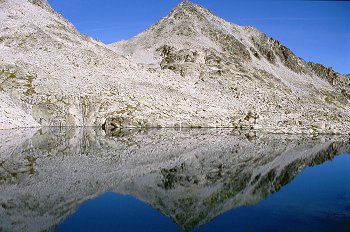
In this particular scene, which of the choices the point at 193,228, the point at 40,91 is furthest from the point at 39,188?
the point at 40,91

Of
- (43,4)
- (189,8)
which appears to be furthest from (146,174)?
(189,8)

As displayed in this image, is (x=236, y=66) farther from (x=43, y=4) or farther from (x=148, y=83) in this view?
(x=43, y=4)

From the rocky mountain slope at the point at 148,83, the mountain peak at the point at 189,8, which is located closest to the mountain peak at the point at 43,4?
the rocky mountain slope at the point at 148,83

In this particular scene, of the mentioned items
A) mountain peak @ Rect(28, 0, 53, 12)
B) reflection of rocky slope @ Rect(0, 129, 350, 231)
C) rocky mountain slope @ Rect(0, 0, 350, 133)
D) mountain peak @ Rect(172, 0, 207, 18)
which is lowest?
reflection of rocky slope @ Rect(0, 129, 350, 231)

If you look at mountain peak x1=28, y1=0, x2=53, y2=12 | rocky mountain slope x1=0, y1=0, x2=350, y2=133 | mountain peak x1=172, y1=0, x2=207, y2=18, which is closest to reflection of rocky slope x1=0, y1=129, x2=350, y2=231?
rocky mountain slope x1=0, y1=0, x2=350, y2=133

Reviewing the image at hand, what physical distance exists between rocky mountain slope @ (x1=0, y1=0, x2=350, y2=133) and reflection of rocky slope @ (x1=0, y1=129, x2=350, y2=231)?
1333 inches

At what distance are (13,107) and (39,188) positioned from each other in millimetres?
63058

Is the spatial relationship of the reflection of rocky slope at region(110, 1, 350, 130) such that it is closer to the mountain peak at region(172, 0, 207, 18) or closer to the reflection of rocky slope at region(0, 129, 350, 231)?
the mountain peak at region(172, 0, 207, 18)

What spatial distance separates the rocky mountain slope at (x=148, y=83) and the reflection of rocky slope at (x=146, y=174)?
33854 mm

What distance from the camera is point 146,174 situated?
116ft

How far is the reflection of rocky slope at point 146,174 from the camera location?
77.7 ft

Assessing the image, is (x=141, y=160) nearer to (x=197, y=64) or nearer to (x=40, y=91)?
(x=40, y=91)

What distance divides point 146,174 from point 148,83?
77842 mm

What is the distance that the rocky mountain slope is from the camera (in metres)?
92.2
